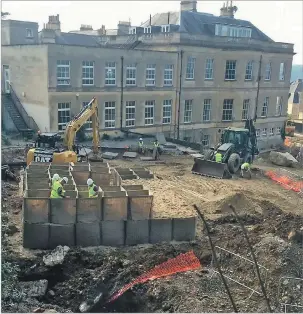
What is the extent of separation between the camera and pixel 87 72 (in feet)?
97.2

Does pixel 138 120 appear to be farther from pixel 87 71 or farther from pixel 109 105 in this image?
pixel 87 71

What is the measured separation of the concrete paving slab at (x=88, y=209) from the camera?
14.0 meters

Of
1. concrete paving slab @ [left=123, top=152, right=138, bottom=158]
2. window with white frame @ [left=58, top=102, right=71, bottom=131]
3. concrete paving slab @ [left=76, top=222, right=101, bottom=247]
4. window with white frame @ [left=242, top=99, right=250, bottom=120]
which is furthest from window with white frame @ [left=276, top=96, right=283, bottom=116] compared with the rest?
concrete paving slab @ [left=76, top=222, right=101, bottom=247]

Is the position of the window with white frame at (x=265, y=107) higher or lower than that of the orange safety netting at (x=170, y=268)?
higher

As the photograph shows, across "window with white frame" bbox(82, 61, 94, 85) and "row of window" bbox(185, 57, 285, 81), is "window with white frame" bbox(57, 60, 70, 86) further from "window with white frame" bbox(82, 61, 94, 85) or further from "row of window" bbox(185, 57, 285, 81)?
"row of window" bbox(185, 57, 285, 81)

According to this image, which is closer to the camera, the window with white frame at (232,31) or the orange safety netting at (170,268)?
the orange safety netting at (170,268)

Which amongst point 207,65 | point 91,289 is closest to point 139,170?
point 91,289

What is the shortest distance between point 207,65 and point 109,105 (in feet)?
31.8

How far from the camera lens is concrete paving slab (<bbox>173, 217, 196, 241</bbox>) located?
14445 mm

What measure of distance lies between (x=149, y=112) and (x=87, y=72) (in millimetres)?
6224

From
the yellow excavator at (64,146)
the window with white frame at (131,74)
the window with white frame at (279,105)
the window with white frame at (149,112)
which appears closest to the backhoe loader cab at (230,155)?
the yellow excavator at (64,146)

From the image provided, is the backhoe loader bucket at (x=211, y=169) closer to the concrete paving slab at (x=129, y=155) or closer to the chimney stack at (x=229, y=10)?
the concrete paving slab at (x=129, y=155)

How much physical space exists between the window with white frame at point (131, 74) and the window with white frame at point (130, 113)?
145 centimetres

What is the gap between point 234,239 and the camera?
14047 mm
